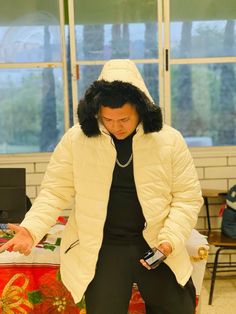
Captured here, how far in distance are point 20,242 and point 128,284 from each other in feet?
1.41

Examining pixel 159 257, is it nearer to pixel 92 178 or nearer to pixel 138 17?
pixel 92 178

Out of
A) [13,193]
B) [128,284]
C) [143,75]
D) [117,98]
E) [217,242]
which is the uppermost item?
[143,75]

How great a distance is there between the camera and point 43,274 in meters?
2.04

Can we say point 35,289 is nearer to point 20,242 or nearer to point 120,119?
point 20,242

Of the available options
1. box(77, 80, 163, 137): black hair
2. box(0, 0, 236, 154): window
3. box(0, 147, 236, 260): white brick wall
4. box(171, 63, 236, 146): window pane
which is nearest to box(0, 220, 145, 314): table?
box(77, 80, 163, 137): black hair

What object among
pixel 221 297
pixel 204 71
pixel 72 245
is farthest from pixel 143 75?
pixel 72 245

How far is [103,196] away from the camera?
1.69 metres

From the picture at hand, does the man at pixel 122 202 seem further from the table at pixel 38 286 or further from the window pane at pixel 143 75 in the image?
the window pane at pixel 143 75

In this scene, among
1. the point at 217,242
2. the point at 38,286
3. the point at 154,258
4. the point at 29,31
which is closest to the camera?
the point at 154,258

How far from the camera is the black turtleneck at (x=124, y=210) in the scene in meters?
1.71

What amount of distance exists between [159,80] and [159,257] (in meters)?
2.16

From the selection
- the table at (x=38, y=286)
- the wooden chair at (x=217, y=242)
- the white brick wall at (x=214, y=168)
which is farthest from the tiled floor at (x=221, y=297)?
the table at (x=38, y=286)

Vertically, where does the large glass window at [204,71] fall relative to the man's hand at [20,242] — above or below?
above

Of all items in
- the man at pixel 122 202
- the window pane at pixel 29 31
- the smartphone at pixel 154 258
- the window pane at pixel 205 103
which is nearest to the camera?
the smartphone at pixel 154 258
